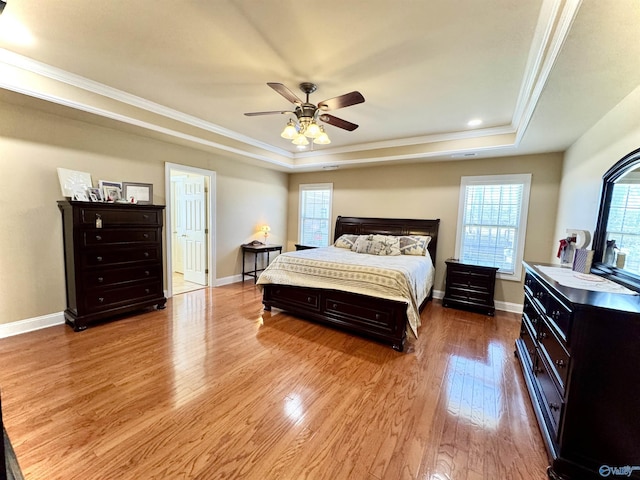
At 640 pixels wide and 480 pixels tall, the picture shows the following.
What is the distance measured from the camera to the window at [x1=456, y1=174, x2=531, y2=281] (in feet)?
14.1

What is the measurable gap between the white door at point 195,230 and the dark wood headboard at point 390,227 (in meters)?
2.66

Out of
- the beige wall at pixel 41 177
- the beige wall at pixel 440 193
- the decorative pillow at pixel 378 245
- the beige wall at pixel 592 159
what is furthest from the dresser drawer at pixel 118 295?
the beige wall at pixel 592 159

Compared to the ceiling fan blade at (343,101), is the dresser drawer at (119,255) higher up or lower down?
lower down

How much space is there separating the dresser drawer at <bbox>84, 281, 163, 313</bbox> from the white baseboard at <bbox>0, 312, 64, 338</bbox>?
49 cm

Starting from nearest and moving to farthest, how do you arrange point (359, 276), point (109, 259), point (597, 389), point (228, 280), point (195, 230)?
point (597, 389)
point (359, 276)
point (109, 259)
point (195, 230)
point (228, 280)

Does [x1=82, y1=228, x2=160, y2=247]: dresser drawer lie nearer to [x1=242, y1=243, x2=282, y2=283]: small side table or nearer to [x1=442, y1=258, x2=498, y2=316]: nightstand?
[x1=242, y1=243, x2=282, y2=283]: small side table

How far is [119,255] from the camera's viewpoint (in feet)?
11.5

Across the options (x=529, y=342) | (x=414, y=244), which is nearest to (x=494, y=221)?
(x=414, y=244)

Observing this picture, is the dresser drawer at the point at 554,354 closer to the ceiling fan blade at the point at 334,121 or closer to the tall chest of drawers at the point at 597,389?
the tall chest of drawers at the point at 597,389

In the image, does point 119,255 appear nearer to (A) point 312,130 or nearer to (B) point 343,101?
(A) point 312,130

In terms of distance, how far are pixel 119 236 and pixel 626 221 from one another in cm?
503

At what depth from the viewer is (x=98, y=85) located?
3.02m

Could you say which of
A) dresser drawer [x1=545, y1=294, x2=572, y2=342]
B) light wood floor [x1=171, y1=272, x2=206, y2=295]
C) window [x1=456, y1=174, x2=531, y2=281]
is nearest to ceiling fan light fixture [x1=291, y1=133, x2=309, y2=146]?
dresser drawer [x1=545, y1=294, x2=572, y2=342]

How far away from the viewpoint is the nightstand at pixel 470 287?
416 centimetres
